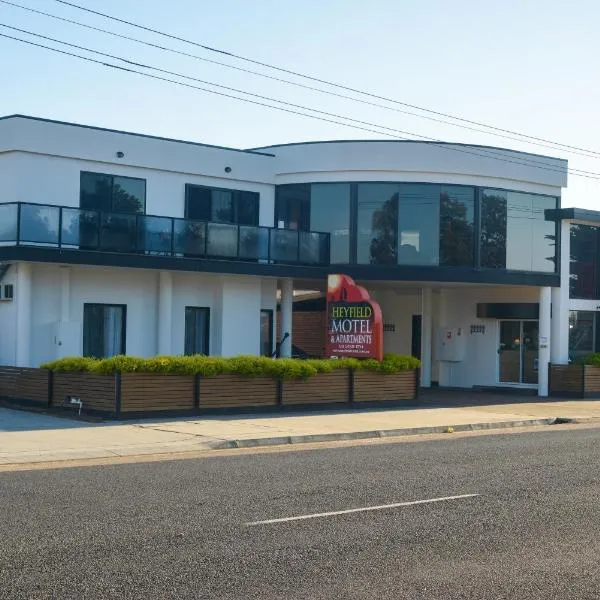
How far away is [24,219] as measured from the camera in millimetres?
24641

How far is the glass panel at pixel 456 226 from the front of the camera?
29.9 metres

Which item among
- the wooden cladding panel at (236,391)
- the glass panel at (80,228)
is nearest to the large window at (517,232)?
the wooden cladding panel at (236,391)

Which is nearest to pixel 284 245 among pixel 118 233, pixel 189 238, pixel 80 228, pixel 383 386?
pixel 189 238

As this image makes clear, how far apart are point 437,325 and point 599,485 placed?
Result: 22.4 meters

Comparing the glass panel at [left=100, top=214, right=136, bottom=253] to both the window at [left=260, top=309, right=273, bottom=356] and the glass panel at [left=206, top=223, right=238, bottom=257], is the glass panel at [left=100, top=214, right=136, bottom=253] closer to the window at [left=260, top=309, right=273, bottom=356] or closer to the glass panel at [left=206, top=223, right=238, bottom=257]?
the glass panel at [left=206, top=223, right=238, bottom=257]

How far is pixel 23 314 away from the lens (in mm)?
25266

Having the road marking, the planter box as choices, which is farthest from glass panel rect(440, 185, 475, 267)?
the road marking

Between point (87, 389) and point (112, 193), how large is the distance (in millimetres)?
8351

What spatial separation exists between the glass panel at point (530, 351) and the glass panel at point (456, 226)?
4.32 meters

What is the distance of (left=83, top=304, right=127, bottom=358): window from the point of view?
88.9 ft

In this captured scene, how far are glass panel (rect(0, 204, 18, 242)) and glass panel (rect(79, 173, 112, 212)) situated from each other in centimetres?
260

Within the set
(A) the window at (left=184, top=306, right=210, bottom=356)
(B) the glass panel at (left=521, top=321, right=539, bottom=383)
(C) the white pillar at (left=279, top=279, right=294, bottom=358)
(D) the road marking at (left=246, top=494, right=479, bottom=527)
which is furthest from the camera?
(B) the glass panel at (left=521, top=321, right=539, bottom=383)

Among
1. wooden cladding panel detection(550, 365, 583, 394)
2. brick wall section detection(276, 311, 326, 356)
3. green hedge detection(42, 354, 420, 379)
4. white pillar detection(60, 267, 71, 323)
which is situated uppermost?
white pillar detection(60, 267, 71, 323)

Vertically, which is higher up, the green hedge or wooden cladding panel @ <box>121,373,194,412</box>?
the green hedge
